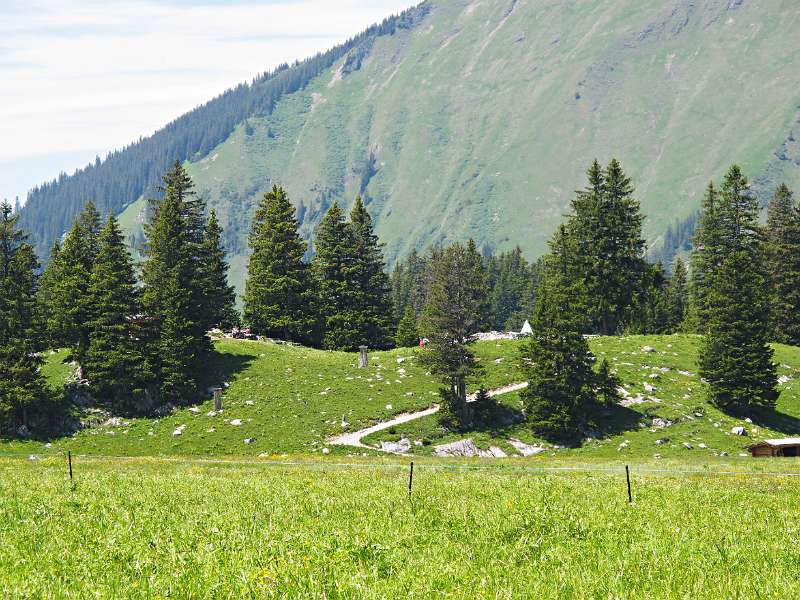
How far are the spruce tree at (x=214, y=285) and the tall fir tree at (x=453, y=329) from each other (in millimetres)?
21305

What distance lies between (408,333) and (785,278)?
44027 millimetres

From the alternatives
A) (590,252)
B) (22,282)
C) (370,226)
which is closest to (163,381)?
(22,282)

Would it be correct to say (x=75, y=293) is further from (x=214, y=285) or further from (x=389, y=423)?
(x=389, y=423)

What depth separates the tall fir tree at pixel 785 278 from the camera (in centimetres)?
9200

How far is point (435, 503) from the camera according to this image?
2284 cm

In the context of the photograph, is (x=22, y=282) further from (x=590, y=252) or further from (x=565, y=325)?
(x=590, y=252)

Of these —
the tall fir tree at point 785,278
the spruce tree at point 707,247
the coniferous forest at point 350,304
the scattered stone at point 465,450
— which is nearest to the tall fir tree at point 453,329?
the coniferous forest at point 350,304

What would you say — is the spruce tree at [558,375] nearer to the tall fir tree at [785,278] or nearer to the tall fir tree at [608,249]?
the tall fir tree at [608,249]

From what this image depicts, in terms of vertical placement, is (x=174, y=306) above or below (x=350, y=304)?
below

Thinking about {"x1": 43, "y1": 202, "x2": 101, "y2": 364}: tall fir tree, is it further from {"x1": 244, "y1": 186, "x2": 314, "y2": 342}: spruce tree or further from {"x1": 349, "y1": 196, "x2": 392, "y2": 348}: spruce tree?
{"x1": 349, "y1": 196, "x2": 392, "y2": 348}: spruce tree

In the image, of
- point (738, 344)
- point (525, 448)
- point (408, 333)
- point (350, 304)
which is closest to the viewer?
point (525, 448)

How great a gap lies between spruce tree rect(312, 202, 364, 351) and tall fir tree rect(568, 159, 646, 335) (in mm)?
23609

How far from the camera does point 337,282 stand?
8650 centimetres

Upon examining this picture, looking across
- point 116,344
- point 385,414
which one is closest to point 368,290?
point 385,414
